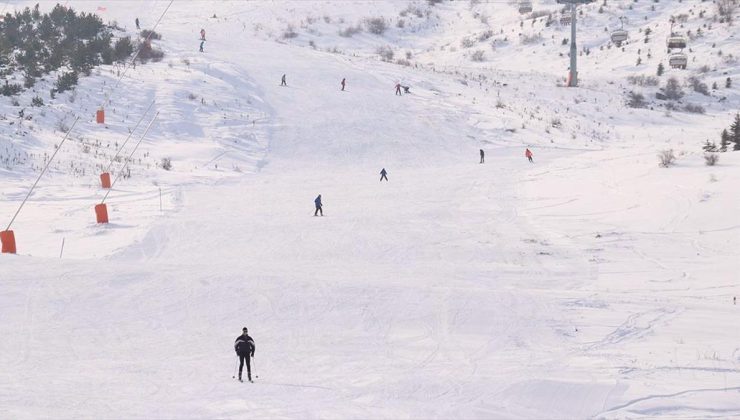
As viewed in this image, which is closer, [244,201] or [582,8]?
[244,201]

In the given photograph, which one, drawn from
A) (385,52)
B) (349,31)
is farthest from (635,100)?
(349,31)

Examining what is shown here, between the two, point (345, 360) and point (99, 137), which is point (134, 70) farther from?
point (345, 360)

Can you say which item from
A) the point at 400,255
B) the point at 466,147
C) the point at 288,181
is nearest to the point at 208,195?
the point at 288,181

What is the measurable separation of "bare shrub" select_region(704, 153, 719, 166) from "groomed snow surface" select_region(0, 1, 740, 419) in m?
0.35

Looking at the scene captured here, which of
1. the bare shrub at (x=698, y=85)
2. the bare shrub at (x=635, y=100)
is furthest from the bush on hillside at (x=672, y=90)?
the bare shrub at (x=635, y=100)

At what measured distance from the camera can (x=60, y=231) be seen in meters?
25.2

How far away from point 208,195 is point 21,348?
678 inches

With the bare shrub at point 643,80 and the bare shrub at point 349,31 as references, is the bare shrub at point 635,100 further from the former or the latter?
the bare shrub at point 349,31

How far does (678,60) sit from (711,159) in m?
31.8

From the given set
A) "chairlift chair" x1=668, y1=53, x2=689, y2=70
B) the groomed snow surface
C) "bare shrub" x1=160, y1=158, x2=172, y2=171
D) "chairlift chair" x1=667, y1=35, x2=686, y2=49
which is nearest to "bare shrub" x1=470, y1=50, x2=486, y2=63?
"chairlift chair" x1=667, y1=35, x2=686, y2=49

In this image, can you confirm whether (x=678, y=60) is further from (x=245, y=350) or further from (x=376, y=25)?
(x=245, y=350)

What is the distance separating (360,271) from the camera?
844 inches

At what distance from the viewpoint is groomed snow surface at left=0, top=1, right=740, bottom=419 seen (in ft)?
43.2

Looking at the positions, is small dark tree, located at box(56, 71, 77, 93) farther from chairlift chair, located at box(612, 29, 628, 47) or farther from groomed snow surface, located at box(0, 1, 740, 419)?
chairlift chair, located at box(612, 29, 628, 47)
